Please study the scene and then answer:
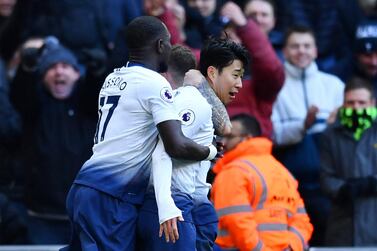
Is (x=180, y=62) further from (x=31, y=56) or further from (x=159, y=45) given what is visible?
(x=31, y=56)

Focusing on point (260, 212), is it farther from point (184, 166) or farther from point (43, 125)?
point (43, 125)

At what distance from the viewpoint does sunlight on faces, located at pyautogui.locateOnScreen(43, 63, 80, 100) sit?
1079cm

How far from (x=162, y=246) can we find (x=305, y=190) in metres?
4.13

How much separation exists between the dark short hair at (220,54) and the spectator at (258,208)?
155cm

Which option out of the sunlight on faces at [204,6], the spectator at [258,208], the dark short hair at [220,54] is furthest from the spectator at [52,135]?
the dark short hair at [220,54]

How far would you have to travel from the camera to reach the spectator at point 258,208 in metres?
8.77

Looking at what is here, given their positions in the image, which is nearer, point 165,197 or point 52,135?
point 165,197

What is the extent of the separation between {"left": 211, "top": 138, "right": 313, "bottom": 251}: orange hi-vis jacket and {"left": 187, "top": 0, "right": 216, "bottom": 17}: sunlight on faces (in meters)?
3.27

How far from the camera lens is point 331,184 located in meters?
10.4

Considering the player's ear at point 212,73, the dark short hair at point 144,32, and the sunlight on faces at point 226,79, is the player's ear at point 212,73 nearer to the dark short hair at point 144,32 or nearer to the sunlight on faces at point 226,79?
the sunlight on faces at point 226,79

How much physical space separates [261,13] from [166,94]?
4.94 metres

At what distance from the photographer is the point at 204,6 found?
39.5 feet

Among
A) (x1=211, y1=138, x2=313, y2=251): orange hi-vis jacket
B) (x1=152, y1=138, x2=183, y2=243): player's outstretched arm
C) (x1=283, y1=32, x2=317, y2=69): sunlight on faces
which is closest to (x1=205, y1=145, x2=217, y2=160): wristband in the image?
(x1=152, y1=138, x2=183, y2=243): player's outstretched arm

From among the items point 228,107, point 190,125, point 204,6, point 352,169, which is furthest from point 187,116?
point 204,6
